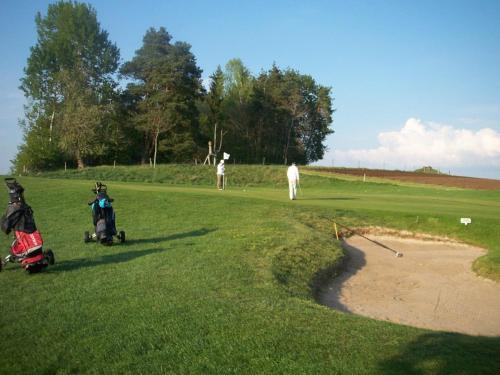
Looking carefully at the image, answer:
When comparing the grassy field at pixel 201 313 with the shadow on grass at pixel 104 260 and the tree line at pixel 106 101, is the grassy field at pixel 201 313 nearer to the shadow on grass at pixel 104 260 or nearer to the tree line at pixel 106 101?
the shadow on grass at pixel 104 260

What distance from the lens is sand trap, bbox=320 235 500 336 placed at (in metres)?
11.5

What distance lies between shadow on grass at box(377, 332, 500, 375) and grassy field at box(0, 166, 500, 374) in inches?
0.9

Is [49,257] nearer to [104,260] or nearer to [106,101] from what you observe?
[104,260]

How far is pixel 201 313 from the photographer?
25.7 ft

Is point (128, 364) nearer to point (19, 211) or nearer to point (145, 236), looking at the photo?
point (19, 211)

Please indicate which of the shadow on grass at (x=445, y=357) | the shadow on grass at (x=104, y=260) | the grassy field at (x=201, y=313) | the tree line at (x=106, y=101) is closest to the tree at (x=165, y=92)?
the tree line at (x=106, y=101)

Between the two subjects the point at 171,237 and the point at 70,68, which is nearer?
the point at 171,237

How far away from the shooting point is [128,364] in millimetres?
5965

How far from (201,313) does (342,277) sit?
317 inches

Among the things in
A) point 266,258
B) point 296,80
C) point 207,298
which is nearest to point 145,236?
point 266,258

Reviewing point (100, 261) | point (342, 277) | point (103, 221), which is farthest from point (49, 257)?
point (342, 277)

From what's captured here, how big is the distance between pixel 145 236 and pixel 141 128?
180 feet

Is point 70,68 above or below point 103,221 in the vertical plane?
above

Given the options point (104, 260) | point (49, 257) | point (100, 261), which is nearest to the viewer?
point (49, 257)
